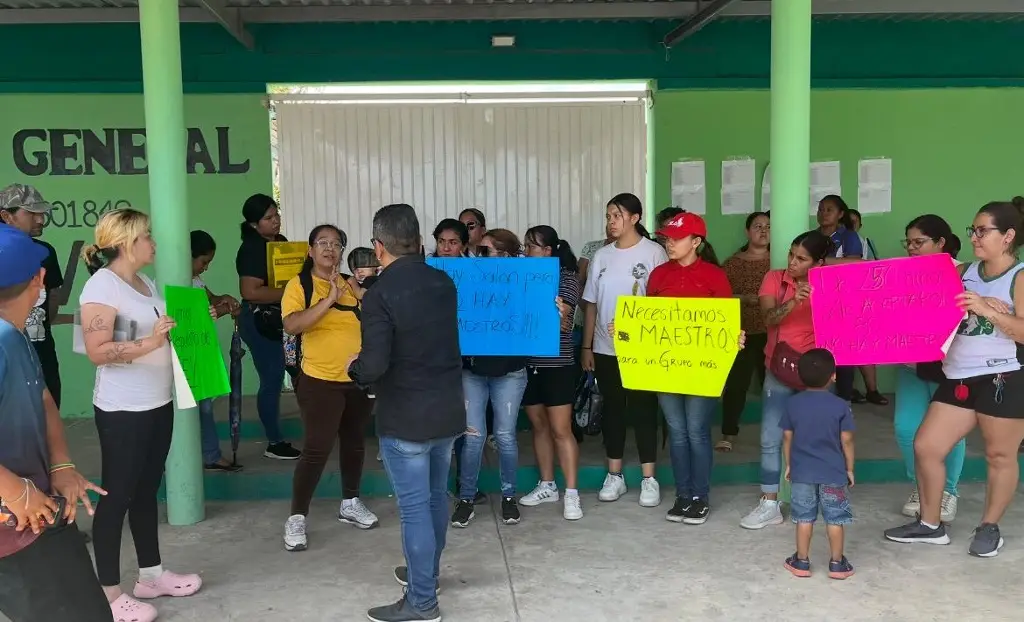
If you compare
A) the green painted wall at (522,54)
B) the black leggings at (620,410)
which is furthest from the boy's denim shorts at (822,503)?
the green painted wall at (522,54)

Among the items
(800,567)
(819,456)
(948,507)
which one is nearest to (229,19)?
(819,456)

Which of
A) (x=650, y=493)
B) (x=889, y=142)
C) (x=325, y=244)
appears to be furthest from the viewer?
(x=889, y=142)

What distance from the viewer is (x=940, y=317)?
13.0 feet

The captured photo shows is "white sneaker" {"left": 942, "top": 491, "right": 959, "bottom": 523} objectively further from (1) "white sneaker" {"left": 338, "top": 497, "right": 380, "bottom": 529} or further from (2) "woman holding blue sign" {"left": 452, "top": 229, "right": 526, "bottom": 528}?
(1) "white sneaker" {"left": 338, "top": 497, "right": 380, "bottom": 529}

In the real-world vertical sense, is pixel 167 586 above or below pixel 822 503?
below

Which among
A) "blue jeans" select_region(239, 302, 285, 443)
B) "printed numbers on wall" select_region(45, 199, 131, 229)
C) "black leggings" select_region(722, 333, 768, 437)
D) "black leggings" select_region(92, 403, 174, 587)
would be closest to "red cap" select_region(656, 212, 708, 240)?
"black leggings" select_region(722, 333, 768, 437)

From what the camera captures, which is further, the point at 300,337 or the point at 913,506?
the point at 913,506

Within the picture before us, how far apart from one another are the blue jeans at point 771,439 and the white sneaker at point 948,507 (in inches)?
35.5

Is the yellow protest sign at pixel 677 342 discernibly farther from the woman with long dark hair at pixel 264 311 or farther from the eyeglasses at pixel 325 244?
the woman with long dark hair at pixel 264 311

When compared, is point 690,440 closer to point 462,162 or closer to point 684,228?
Answer: point 684,228

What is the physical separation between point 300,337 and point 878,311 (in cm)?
299

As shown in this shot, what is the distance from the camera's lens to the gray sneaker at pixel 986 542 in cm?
407

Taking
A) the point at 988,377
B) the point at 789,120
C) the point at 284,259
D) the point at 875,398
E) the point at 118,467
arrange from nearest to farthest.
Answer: the point at 118,467, the point at 988,377, the point at 789,120, the point at 284,259, the point at 875,398

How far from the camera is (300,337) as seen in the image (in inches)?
177
